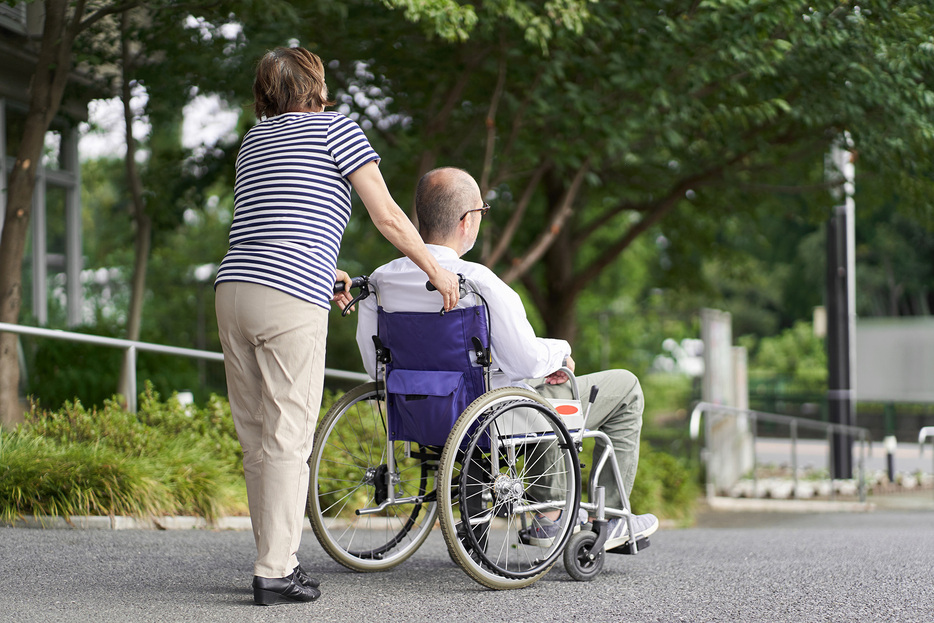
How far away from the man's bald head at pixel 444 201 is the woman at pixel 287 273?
1.19ft

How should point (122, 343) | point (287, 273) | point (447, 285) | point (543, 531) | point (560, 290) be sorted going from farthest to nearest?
point (560, 290)
point (122, 343)
point (543, 531)
point (447, 285)
point (287, 273)

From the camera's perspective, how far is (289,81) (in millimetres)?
3262

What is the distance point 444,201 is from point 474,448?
91 cm

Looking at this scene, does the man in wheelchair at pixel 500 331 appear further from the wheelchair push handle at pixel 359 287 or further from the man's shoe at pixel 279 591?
the man's shoe at pixel 279 591

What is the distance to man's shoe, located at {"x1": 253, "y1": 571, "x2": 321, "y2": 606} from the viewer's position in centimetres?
316

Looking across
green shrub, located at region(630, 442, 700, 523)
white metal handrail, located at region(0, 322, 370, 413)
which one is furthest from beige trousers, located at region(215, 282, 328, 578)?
green shrub, located at region(630, 442, 700, 523)

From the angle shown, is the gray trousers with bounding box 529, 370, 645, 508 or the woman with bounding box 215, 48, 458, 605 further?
the gray trousers with bounding box 529, 370, 645, 508

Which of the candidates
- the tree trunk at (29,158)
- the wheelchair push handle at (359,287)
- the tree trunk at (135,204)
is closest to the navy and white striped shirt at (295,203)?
the wheelchair push handle at (359,287)

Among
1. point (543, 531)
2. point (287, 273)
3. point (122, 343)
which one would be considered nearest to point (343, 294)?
point (287, 273)

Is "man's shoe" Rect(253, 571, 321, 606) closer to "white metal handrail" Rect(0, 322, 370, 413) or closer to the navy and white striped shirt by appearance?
the navy and white striped shirt

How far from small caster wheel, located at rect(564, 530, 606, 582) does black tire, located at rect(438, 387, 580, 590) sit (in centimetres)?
10

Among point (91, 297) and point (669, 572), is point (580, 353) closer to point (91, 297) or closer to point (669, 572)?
point (91, 297)

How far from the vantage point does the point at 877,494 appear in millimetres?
14156

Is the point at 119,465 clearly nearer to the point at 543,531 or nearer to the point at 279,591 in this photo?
the point at 279,591
